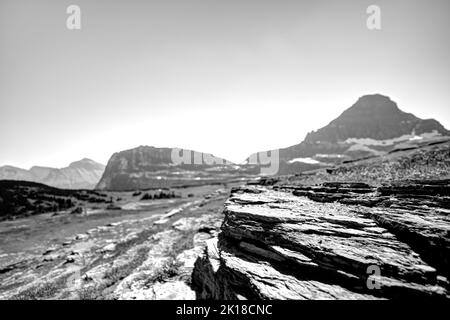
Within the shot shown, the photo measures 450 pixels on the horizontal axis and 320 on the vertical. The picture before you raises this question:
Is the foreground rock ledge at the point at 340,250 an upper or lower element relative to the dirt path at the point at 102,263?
upper

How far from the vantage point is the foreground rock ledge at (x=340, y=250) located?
670cm

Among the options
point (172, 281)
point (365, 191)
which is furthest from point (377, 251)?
point (172, 281)

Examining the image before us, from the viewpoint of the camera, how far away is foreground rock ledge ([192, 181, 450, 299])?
6699mm

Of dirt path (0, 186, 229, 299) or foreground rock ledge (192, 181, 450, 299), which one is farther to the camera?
dirt path (0, 186, 229, 299)

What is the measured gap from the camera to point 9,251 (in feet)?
81.4

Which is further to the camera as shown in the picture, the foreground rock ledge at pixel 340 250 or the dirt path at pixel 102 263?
the dirt path at pixel 102 263

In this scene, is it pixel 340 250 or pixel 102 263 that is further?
pixel 102 263

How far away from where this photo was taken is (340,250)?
802 centimetres

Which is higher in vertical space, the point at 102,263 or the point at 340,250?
the point at 340,250

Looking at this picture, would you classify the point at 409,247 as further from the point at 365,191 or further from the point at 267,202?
the point at 267,202

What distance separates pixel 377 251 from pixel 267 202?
25.1 feet

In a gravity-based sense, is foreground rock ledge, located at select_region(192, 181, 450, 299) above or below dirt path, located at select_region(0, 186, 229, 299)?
above
